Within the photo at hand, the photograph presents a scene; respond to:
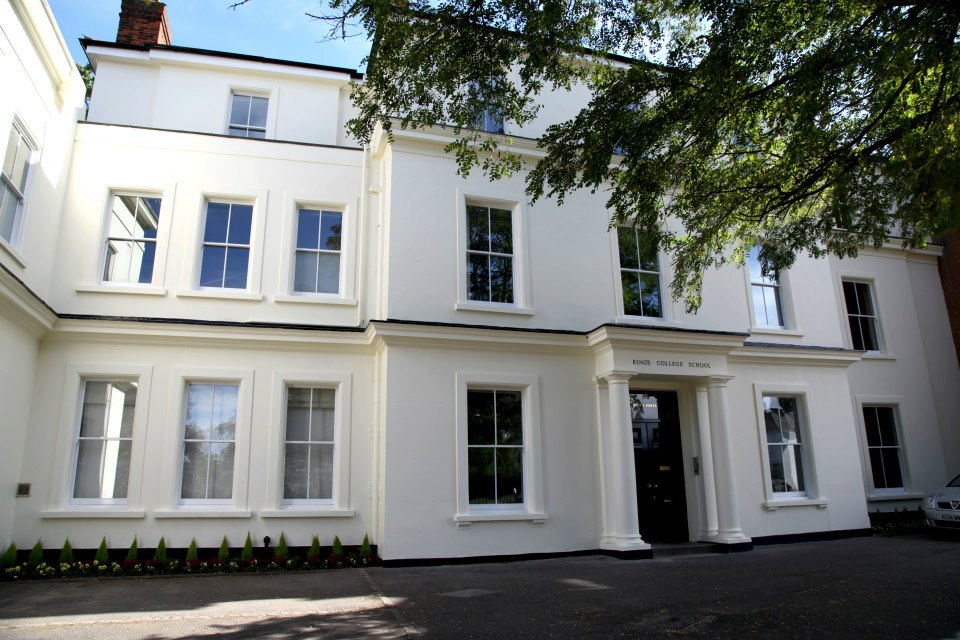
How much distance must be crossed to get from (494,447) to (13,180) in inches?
340

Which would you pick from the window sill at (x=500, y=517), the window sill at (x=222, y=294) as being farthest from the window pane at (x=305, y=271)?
the window sill at (x=500, y=517)

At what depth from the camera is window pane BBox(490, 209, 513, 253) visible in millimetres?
12125

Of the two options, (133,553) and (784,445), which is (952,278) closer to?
(784,445)

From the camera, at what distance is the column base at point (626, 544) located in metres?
10.5

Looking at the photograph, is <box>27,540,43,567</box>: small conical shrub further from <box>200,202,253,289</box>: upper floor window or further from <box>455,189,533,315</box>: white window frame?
<box>455,189,533,315</box>: white window frame

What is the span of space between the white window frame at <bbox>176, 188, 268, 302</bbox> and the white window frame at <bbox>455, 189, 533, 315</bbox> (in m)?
3.71

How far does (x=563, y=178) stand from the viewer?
8.42m

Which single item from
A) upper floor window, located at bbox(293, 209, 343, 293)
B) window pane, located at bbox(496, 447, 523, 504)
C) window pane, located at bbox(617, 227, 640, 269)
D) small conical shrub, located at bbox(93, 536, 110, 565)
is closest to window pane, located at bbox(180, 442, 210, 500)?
small conical shrub, located at bbox(93, 536, 110, 565)

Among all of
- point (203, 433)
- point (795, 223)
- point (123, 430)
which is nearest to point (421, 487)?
point (203, 433)

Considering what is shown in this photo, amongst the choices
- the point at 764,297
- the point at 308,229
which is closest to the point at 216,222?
the point at 308,229

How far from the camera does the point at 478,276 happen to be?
1186 cm

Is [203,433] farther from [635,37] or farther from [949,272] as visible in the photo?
[949,272]

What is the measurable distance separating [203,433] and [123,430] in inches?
50.2

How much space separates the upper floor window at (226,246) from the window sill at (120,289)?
772 mm
